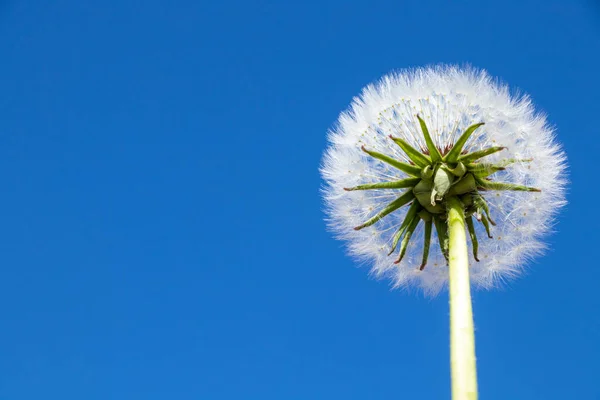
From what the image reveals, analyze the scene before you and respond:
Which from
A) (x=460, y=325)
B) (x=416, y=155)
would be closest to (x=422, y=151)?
(x=416, y=155)

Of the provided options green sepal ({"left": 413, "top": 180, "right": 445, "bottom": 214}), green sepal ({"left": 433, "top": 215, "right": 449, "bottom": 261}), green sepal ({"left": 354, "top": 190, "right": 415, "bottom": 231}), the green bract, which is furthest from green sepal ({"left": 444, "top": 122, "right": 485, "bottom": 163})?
green sepal ({"left": 433, "top": 215, "right": 449, "bottom": 261})

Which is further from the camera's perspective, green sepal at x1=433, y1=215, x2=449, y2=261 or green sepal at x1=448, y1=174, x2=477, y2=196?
green sepal at x1=433, y1=215, x2=449, y2=261

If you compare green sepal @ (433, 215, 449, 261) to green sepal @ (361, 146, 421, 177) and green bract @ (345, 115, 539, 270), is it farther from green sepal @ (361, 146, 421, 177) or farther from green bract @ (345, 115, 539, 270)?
green sepal @ (361, 146, 421, 177)

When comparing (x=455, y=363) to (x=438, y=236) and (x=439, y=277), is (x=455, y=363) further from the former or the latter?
(x=439, y=277)

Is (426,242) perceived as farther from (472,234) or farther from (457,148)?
(457,148)

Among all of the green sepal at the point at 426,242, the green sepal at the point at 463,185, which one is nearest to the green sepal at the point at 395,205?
the green sepal at the point at 426,242

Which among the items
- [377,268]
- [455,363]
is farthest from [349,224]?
[455,363]

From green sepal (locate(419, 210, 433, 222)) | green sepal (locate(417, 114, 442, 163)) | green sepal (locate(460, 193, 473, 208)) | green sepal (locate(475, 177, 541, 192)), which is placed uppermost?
green sepal (locate(417, 114, 442, 163))
